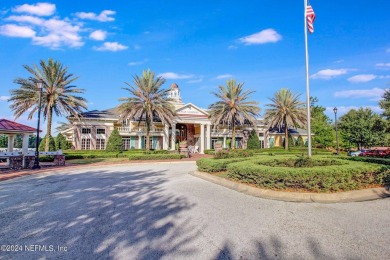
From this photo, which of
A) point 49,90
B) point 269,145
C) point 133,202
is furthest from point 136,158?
point 269,145

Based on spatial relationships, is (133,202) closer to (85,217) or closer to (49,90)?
(85,217)

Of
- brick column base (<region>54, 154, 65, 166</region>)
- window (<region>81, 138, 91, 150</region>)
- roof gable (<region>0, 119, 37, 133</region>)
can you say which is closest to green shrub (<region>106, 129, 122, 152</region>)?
window (<region>81, 138, 91, 150</region>)

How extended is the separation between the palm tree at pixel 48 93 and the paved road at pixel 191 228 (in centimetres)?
2467

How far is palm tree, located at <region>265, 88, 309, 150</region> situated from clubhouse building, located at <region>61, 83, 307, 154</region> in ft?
13.5

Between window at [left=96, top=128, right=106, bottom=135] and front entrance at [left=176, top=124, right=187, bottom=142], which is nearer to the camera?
window at [left=96, top=128, right=106, bottom=135]

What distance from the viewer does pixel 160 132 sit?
4075 cm

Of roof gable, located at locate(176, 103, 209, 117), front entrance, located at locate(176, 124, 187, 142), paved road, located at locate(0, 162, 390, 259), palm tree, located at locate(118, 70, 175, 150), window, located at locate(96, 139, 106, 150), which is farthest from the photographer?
front entrance, located at locate(176, 124, 187, 142)

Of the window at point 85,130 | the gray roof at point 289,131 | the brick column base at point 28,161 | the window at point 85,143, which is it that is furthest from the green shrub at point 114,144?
the gray roof at point 289,131

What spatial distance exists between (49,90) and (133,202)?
27.8 meters

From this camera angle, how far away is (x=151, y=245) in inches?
178

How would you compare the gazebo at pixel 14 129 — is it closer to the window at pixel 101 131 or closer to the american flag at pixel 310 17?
the window at pixel 101 131

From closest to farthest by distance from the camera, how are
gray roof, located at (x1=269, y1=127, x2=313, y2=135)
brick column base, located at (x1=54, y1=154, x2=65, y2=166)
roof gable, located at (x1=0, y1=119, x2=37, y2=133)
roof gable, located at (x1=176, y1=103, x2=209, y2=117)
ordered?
roof gable, located at (x1=0, y1=119, x2=37, y2=133) < brick column base, located at (x1=54, y1=154, x2=65, y2=166) < roof gable, located at (x1=176, y1=103, x2=209, y2=117) < gray roof, located at (x1=269, y1=127, x2=313, y2=135)

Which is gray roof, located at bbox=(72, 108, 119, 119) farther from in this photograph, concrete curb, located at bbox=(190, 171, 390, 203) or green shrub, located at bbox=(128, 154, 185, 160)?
concrete curb, located at bbox=(190, 171, 390, 203)

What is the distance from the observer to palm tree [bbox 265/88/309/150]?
41.2 meters
